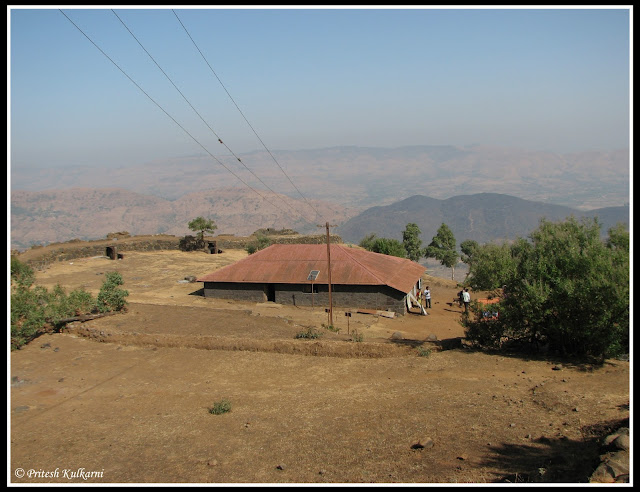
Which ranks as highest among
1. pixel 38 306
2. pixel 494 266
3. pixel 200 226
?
pixel 200 226

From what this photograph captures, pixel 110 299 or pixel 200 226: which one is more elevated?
pixel 200 226

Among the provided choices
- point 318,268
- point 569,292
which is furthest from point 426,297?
point 569,292

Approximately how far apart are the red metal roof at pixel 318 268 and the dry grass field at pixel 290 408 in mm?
6323

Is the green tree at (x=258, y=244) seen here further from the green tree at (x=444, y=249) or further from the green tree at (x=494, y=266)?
the green tree at (x=494, y=266)

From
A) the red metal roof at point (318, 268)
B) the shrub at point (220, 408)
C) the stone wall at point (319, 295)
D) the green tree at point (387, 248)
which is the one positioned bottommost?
the shrub at point (220, 408)

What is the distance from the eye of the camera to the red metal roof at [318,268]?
28.0m

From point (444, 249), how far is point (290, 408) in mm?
43653

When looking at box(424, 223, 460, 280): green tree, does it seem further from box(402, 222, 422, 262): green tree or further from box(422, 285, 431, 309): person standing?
box(422, 285, 431, 309): person standing

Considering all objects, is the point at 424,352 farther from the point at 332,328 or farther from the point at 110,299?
the point at 110,299

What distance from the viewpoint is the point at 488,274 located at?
53.6 feet

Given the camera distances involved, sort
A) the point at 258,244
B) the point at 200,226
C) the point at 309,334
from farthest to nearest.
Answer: the point at 200,226
the point at 258,244
the point at 309,334

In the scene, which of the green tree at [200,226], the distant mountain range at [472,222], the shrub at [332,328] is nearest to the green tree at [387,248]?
the green tree at [200,226]

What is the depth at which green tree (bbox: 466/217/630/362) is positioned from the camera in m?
13.8

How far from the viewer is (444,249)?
5381 cm
